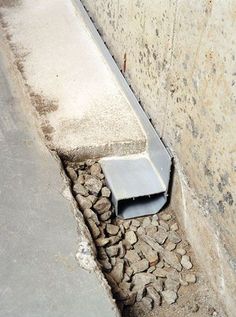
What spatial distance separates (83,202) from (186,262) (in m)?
0.55

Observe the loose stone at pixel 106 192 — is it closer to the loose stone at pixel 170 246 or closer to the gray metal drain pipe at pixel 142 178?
the gray metal drain pipe at pixel 142 178

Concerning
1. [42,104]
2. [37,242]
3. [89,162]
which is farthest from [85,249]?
[42,104]

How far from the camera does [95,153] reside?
246cm

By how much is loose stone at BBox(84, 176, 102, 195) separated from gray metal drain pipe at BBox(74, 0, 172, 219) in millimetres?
51

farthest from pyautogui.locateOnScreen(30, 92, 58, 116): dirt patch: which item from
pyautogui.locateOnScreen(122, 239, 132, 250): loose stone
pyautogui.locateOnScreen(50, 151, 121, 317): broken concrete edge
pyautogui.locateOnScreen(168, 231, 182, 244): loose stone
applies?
pyautogui.locateOnScreen(168, 231, 182, 244): loose stone

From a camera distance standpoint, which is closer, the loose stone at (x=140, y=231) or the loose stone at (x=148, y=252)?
the loose stone at (x=148, y=252)

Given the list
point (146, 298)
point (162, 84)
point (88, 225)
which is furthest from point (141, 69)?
point (146, 298)

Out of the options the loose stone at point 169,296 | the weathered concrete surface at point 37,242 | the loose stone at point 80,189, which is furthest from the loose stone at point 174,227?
the weathered concrete surface at point 37,242

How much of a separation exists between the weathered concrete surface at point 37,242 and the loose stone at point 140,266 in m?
0.36

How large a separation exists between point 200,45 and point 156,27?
49 centimetres

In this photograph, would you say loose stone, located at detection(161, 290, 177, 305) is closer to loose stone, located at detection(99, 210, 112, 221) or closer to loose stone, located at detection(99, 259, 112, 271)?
loose stone, located at detection(99, 259, 112, 271)

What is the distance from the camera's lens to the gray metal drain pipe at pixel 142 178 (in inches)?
91.4

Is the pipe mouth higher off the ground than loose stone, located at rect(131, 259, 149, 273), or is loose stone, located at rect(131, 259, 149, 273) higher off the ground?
the pipe mouth

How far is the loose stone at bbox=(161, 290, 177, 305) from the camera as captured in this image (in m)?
2.04
